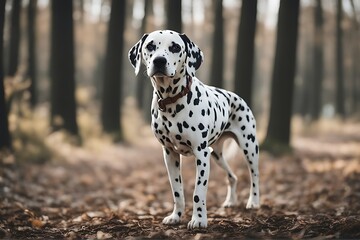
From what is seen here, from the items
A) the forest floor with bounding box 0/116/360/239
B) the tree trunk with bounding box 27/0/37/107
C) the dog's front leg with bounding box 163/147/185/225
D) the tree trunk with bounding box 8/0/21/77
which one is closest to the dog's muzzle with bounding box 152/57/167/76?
the dog's front leg with bounding box 163/147/185/225

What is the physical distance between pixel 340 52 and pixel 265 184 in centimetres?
2267

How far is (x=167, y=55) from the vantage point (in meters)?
5.15

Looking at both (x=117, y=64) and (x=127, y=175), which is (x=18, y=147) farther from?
(x=117, y=64)

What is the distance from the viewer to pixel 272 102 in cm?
1413

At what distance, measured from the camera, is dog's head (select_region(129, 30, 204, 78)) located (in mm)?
5086

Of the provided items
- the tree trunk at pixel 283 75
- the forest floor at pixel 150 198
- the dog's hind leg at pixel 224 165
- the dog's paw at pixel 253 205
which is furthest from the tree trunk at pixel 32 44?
the dog's paw at pixel 253 205

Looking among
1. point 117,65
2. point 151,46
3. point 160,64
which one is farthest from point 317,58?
point 160,64

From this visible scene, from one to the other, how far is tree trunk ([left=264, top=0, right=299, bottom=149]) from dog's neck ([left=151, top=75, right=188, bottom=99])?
860 cm

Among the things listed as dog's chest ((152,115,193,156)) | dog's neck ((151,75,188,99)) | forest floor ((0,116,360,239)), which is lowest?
forest floor ((0,116,360,239))

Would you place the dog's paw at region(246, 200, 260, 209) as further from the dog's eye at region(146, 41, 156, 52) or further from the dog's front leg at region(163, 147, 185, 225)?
the dog's eye at region(146, 41, 156, 52)

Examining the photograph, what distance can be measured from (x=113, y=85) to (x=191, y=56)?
1401 centimetres

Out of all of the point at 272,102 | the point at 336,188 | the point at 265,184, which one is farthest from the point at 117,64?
the point at 336,188

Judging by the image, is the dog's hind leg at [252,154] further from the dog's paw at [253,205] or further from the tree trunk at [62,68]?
the tree trunk at [62,68]

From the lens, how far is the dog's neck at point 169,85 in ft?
17.9
